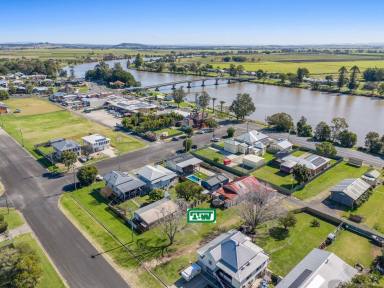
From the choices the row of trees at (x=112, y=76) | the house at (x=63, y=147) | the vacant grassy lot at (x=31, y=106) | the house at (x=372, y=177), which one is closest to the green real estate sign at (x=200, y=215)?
the house at (x=372, y=177)

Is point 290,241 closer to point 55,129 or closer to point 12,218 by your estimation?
point 12,218

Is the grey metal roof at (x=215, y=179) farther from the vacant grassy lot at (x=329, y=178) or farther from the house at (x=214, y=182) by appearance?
the vacant grassy lot at (x=329, y=178)

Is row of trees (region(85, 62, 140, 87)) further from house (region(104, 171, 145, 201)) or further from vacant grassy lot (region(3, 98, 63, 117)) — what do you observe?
house (region(104, 171, 145, 201))

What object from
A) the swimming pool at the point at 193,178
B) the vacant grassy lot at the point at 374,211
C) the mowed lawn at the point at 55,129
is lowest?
the vacant grassy lot at the point at 374,211

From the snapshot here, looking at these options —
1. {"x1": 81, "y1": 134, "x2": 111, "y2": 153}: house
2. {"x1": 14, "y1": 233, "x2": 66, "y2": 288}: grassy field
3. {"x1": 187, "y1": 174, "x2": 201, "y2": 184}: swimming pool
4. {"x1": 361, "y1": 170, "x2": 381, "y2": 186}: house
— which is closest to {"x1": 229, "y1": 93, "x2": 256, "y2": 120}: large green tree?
{"x1": 187, "y1": 174, "x2": 201, "y2": 184}: swimming pool

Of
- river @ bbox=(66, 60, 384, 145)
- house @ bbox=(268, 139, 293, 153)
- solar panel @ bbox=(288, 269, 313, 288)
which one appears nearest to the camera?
solar panel @ bbox=(288, 269, 313, 288)

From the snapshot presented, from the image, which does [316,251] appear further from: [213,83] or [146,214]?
[213,83]
